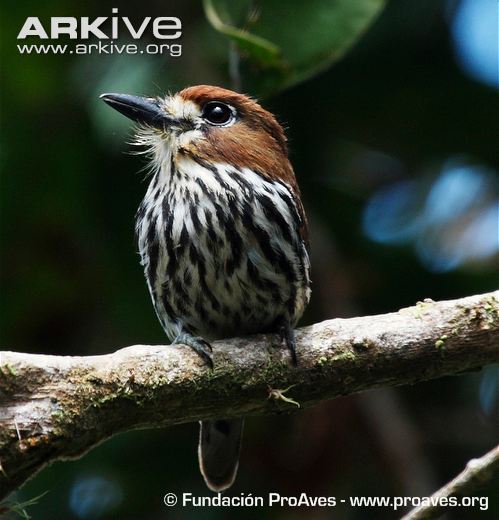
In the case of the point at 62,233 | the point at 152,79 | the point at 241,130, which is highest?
the point at 152,79

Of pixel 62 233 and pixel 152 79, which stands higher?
pixel 152 79

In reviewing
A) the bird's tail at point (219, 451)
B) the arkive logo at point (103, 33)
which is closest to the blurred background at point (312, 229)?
the arkive logo at point (103, 33)

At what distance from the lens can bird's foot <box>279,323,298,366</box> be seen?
9.69ft

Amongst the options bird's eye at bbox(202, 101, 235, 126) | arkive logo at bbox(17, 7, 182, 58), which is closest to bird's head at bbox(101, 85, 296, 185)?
bird's eye at bbox(202, 101, 235, 126)

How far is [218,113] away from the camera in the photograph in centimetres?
359

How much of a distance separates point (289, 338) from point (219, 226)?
47 centimetres

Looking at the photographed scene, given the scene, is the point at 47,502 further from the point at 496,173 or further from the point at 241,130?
the point at 496,173

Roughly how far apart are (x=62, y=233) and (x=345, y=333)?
2.14m

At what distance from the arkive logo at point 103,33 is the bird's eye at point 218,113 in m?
1.03

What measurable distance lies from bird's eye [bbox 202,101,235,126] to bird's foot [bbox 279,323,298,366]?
79 cm

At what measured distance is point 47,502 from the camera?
4.32 metres

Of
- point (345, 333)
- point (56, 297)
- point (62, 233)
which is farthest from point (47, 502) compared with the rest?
point (345, 333)

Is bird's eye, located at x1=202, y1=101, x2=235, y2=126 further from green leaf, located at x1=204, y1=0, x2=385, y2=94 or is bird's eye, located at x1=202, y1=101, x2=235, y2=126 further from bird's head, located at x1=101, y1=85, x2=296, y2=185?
green leaf, located at x1=204, y1=0, x2=385, y2=94

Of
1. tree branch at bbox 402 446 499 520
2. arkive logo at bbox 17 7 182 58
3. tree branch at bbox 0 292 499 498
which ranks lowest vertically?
tree branch at bbox 402 446 499 520
